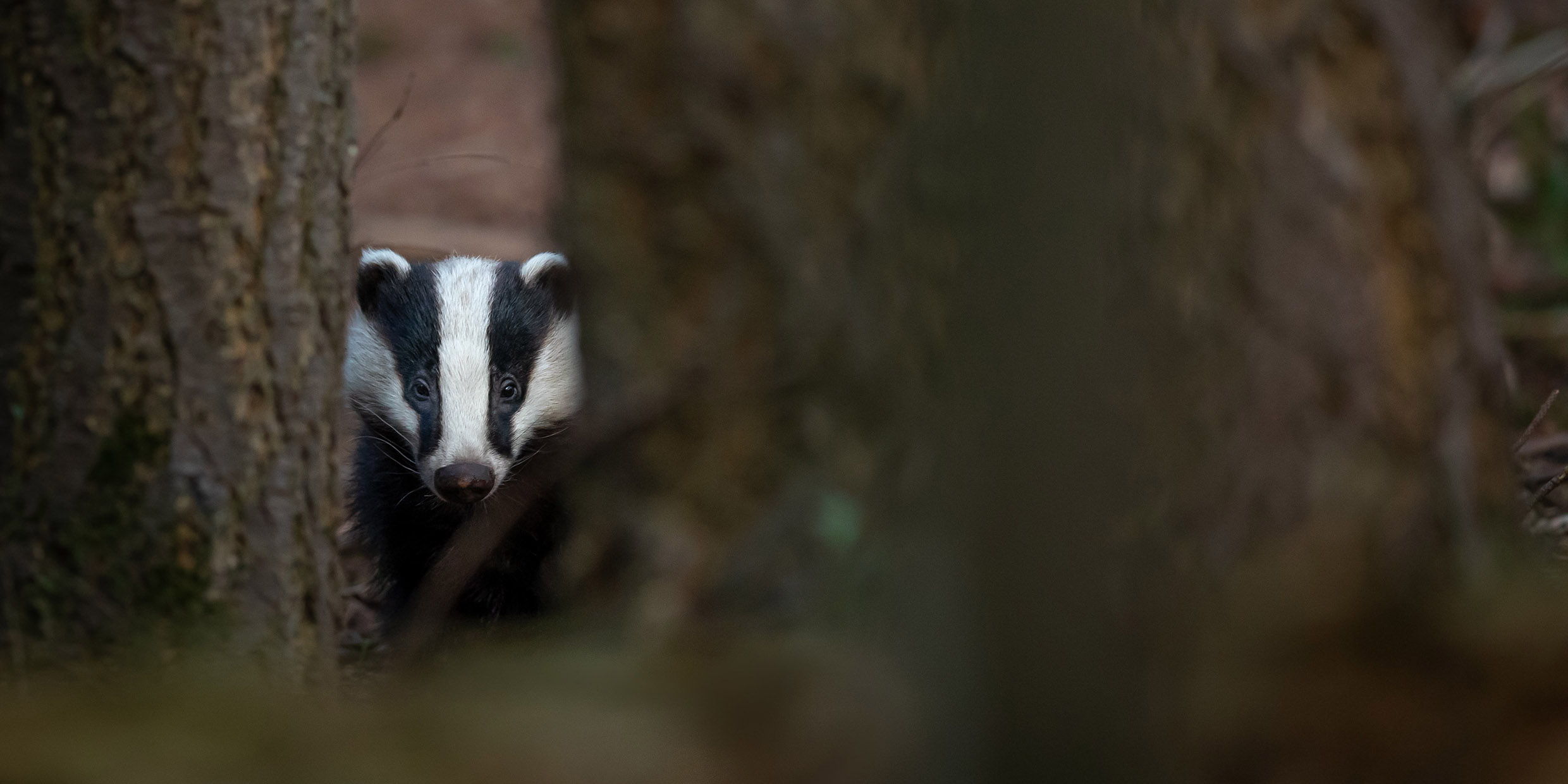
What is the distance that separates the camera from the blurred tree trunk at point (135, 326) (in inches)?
83.7

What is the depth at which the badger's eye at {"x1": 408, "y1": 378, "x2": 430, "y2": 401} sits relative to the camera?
3.98 metres

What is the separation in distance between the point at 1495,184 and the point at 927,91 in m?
5.49

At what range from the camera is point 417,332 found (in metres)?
4.06

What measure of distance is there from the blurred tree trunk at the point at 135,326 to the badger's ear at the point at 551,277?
1804 millimetres

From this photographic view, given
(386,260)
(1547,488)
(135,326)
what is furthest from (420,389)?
(1547,488)

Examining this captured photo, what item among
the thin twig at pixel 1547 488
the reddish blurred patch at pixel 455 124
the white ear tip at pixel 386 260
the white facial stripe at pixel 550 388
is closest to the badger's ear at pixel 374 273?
the white ear tip at pixel 386 260

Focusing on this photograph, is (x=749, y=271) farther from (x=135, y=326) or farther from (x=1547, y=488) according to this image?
(x=1547, y=488)

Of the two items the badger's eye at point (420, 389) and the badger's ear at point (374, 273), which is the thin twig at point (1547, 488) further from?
the badger's ear at point (374, 273)

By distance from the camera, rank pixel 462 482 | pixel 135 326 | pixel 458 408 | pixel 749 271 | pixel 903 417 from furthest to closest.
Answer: pixel 458 408 → pixel 462 482 → pixel 135 326 → pixel 749 271 → pixel 903 417

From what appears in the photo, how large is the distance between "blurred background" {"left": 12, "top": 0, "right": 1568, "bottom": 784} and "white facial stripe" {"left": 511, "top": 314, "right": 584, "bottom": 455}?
1712mm

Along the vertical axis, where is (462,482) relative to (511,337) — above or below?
below

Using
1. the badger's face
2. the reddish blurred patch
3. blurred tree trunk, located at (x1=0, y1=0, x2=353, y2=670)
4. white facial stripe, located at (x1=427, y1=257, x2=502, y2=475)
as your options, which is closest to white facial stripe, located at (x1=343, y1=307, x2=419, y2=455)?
the badger's face

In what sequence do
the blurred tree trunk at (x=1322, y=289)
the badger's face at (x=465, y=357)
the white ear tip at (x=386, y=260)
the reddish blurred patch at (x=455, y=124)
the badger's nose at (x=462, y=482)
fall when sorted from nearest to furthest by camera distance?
the blurred tree trunk at (x=1322, y=289) → the badger's nose at (x=462, y=482) → the badger's face at (x=465, y=357) → the white ear tip at (x=386, y=260) → the reddish blurred patch at (x=455, y=124)

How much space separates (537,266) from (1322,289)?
9.44 ft
